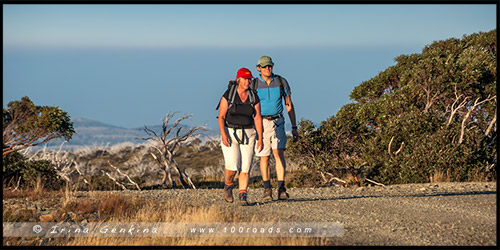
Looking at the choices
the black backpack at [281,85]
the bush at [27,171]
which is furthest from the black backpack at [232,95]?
the bush at [27,171]

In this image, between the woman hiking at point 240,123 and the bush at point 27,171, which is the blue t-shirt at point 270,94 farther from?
the bush at point 27,171

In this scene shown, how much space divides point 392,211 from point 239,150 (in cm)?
311

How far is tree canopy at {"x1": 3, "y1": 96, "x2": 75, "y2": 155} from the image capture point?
752 inches

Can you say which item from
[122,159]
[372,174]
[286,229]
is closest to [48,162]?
[372,174]

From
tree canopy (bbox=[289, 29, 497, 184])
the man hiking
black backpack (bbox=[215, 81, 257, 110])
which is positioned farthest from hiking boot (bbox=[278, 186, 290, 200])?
tree canopy (bbox=[289, 29, 497, 184])

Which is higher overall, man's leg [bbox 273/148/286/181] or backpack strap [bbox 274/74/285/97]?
backpack strap [bbox 274/74/285/97]

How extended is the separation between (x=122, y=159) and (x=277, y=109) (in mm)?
34215

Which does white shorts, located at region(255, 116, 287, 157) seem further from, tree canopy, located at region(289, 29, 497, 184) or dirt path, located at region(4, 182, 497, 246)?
tree canopy, located at region(289, 29, 497, 184)

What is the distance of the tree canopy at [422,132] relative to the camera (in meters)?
18.6

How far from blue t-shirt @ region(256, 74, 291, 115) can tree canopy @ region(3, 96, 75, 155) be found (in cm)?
991

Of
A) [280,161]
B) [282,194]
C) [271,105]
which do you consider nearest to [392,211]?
[282,194]

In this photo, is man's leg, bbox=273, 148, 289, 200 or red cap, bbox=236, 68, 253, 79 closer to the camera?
red cap, bbox=236, 68, 253, 79

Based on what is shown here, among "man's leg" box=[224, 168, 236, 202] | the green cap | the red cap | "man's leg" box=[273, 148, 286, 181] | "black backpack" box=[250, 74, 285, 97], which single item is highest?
the green cap

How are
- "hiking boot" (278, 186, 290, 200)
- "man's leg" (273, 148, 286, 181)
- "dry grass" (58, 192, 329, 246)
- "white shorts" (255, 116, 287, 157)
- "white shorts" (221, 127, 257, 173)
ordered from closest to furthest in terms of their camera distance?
"dry grass" (58, 192, 329, 246) → "white shorts" (221, 127, 257, 173) → "white shorts" (255, 116, 287, 157) → "man's leg" (273, 148, 286, 181) → "hiking boot" (278, 186, 290, 200)
